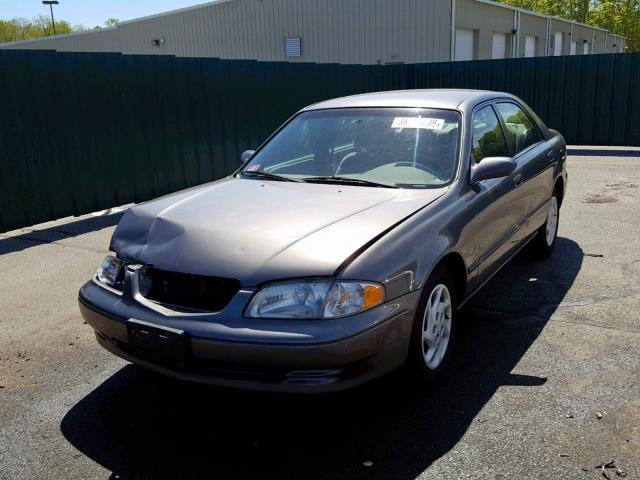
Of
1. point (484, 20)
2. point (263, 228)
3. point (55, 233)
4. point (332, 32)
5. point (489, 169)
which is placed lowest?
point (55, 233)

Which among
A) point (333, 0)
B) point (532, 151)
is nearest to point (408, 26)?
point (333, 0)

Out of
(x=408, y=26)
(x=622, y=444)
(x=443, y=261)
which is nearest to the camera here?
(x=622, y=444)

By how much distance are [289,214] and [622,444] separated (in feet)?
6.39

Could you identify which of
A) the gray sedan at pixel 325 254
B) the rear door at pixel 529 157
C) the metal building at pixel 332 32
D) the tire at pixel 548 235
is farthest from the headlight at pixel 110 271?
the metal building at pixel 332 32

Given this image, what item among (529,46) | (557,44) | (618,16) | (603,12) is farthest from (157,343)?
(618,16)

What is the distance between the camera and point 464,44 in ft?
75.5

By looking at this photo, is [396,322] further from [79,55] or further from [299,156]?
[79,55]

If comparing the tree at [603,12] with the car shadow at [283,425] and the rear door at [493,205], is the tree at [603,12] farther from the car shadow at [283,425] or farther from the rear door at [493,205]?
the car shadow at [283,425]

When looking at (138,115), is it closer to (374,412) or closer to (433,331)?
(433,331)

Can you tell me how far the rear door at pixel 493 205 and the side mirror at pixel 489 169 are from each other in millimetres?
88

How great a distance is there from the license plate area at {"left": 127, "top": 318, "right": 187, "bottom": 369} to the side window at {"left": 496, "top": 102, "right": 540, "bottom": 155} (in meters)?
3.13

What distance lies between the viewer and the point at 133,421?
10.4 feet

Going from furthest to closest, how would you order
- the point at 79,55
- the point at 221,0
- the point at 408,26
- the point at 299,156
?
1. the point at 221,0
2. the point at 408,26
3. the point at 79,55
4. the point at 299,156

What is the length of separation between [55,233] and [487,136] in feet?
18.7
